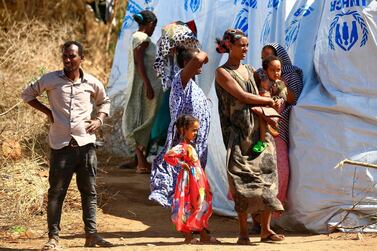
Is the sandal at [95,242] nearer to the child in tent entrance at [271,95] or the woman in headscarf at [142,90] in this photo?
the child in tent entrance at [271,95]

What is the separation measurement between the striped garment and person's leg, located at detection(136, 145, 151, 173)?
2.93 m

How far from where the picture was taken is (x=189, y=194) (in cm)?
638

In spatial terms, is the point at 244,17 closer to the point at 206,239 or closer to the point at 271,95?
the point at 271,95

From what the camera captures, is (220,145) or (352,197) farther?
(220,145)

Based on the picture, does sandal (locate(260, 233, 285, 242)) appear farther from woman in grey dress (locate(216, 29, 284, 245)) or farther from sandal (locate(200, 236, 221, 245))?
sandal (locate(200, 236, 221, 245))

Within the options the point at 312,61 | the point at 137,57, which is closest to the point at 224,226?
the point at 312,61

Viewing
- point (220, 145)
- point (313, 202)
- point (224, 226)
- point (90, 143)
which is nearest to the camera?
point (90, 143)

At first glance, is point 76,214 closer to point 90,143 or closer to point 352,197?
point 90,143

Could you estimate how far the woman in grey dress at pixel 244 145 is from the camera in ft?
20.5

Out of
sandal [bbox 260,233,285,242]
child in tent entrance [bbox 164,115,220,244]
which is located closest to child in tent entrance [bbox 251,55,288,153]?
child in tent entrance [bbox 164,115,220,244]

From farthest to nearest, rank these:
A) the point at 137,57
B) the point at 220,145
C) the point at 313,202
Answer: the point at 137,57
the point at 220,145
the point at 313,202

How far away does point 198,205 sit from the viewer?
6.32 m

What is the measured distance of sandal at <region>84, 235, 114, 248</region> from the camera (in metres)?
6.24

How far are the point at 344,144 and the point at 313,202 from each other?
1.71 ft
